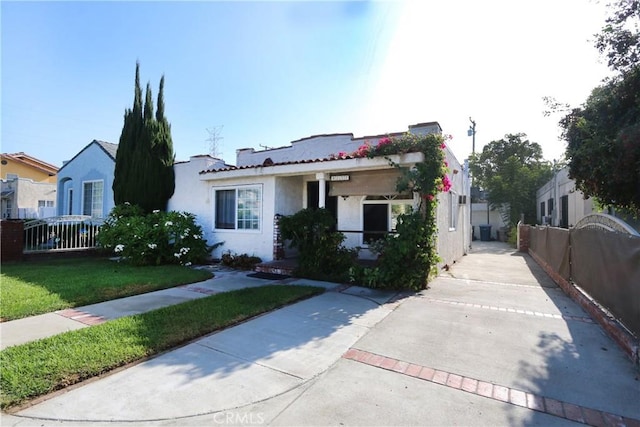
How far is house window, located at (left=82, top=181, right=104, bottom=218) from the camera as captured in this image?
15.0 metres

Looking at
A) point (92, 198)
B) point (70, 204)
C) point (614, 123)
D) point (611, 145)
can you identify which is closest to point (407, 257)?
point (611, 145)

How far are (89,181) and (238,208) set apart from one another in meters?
9.63

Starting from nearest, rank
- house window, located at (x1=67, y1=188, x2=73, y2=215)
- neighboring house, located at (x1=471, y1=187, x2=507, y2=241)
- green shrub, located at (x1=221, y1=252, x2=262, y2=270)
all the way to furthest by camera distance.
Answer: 1. green shrub, located at (x1=221, y1=252, x2=262, y2=270)
2. house window, located at (x1=67, y1=188, x2=73, y2=215)
3. neighboring house, located at (x1=471, y1=187, x2=507, y2=241)

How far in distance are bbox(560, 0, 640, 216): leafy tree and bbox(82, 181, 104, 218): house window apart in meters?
17.7

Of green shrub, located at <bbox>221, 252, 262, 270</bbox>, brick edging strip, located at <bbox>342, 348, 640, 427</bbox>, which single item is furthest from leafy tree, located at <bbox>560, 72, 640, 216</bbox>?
green shrub, located at <bbox>221, 252, 262, 270</bbox>

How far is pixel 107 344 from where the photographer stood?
149 inches

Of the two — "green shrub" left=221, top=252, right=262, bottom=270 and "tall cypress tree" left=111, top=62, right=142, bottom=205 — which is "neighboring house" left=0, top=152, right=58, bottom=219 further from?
"green shrub" left=221, top=252, right=262, bottom=270

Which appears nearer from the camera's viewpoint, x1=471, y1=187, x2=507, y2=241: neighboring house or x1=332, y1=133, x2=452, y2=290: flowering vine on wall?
x1=332, y1=133, x2=452, y2=290: flowering vine on wall

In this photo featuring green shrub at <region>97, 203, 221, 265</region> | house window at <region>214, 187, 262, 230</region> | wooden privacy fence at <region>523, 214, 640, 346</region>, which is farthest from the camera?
house window at <region>214, 187, 262, 230</region>

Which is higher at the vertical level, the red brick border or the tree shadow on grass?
the red brick border

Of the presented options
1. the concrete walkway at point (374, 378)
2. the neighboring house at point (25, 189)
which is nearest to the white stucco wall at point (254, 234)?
the concrete walkway at point (374, 378)

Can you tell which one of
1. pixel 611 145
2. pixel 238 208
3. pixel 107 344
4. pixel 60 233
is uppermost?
pixel 611 145

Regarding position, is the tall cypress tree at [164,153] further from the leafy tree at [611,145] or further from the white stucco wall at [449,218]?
the leafy tree at [611,145]

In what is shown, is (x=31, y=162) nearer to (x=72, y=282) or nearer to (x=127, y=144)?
(x=127, y=144)
